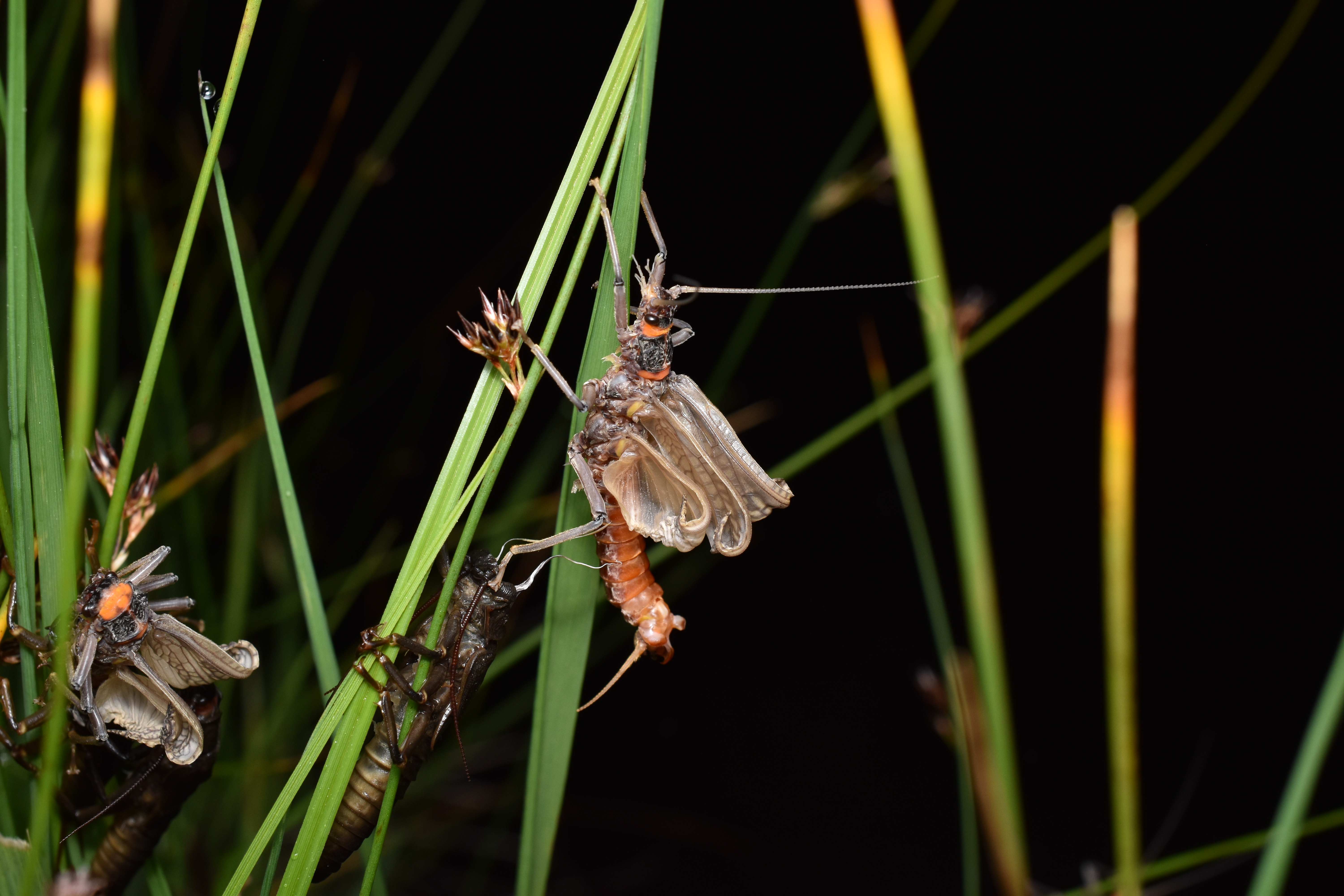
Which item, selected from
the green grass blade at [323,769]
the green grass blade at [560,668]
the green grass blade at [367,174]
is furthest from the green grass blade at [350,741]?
the green grass blade at [367,174]

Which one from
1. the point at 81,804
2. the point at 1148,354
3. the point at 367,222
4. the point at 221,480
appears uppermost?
the point at 367,222

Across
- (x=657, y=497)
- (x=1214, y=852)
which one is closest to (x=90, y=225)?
(x=657, y=497)

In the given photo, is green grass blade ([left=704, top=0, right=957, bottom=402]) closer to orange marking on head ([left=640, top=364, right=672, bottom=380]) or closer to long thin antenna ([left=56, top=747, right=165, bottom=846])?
orange marking on head ([left=640, top=364, right=672, bottom=380])

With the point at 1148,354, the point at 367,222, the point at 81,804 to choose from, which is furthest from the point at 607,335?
the point at 1148,354

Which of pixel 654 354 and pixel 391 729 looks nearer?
pixel 391 729

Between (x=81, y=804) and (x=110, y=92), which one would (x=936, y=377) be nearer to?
(x=110, y=92)

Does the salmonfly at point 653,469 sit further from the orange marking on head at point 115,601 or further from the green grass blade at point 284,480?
the orange marking on head at point 115,601

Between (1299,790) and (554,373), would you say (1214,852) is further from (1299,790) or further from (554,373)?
(554,373)

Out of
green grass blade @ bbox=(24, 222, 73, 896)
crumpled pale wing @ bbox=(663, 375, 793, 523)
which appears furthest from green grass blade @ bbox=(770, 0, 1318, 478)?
green grass blade @ bbox=(24, 222, 73, 896)
